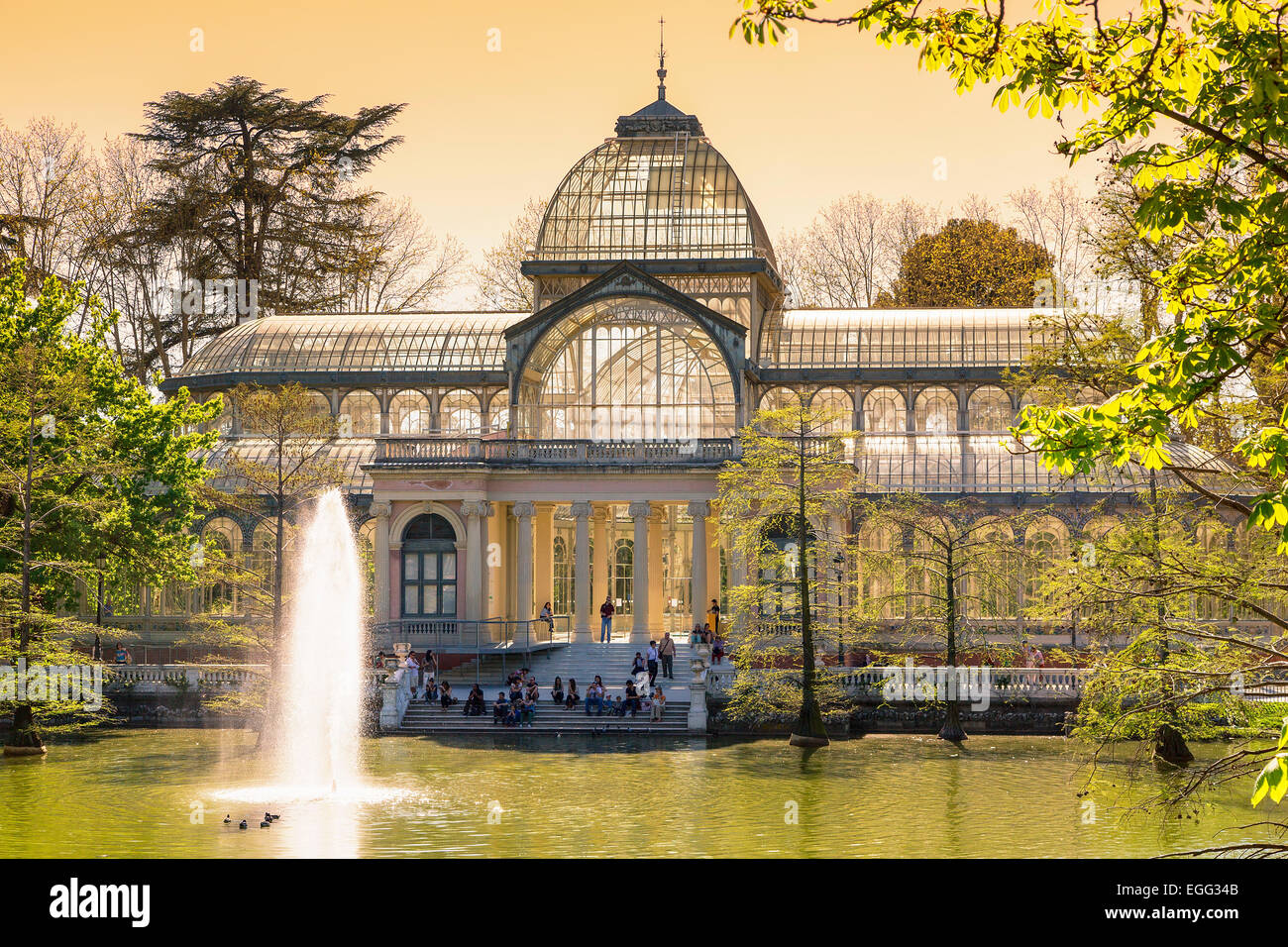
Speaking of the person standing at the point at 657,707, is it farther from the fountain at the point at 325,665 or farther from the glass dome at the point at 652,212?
the glass dome at the point at 652,212

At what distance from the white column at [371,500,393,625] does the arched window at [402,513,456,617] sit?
592 millimetres

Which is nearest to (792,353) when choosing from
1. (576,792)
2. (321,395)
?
(321,395)

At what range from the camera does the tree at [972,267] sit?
228ft

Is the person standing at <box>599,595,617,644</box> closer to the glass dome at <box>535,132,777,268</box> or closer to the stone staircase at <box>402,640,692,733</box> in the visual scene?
the stone staircase at <box>402,640,692,733</box>

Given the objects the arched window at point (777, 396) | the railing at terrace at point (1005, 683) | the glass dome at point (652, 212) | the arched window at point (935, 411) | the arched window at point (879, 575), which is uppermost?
the glass dome at point (652, 212)

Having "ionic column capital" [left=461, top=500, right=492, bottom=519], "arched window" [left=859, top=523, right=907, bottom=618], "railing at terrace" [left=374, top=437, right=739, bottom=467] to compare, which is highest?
"railing at terrace" [left=374, top=437, right=739, bottom=467]

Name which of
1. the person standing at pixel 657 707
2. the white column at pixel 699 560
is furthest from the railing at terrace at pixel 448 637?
the person standing at pixel 657 707

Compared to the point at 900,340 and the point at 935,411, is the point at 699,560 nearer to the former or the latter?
the point at 935,411

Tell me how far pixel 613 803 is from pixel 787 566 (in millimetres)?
14547

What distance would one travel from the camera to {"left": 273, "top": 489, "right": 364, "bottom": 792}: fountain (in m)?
34.7

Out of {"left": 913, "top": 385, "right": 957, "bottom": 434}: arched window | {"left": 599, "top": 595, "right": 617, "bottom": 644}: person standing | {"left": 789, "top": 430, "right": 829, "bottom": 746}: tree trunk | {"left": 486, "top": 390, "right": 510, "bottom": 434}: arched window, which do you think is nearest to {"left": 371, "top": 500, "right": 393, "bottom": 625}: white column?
{"left": 599, "top": 595, "right": 617, "bottom": 644}: person standing

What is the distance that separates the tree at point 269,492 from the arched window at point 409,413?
2.46 meters
